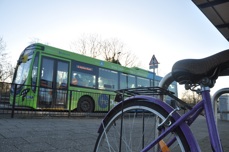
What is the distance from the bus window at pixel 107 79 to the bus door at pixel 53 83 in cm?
222

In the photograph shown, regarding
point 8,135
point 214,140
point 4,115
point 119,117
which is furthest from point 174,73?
point 4,115

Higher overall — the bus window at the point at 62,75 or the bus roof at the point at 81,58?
the bus roof at the point at 81,58

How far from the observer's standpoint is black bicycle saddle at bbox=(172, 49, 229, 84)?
137 centimetres

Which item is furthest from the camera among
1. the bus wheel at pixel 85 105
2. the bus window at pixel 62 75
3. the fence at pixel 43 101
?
the bus wheel at pixel 85 105

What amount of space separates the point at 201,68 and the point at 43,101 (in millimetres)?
9435

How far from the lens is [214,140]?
1.33 m

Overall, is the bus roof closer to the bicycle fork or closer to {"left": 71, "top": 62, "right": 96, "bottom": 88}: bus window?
{"left": 71, "top": 62, "right": 96, "bottom": 88}: bus window

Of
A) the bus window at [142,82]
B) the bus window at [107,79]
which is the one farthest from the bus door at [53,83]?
the bus window at [142,82]

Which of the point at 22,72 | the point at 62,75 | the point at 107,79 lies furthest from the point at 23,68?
the point at 107,79

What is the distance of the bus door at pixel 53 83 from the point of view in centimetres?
991

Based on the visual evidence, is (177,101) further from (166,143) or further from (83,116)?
(83,116)

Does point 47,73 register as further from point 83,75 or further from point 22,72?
point 83,75

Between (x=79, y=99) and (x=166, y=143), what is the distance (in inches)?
386

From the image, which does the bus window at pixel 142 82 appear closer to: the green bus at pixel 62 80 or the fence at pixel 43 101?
the green bus at pixel 62 80
